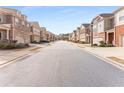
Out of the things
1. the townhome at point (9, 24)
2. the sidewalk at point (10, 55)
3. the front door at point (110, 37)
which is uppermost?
the townhome at point (9, 24)

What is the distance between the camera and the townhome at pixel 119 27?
37.7 m

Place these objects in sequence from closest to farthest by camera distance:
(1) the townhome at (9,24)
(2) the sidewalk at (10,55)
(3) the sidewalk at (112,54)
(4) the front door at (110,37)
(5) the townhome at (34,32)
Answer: (3) the sidewalk at (112,54) < (2) the sidewalk at (10,55) < (1) the townhome at (9,24) < (4) the front door at (110,37) < (5) the townhome at (34,32)

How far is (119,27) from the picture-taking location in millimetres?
38781

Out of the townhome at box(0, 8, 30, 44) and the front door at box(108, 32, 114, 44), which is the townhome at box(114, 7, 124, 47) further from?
the townhome at box(0, 8, 30, 44)

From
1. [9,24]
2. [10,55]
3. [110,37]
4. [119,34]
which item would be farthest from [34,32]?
[10,55]

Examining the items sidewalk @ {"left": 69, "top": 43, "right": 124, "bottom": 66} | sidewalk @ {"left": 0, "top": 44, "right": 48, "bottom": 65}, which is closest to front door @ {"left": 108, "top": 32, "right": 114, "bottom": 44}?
sidewalk @ {"left": 69, "top": 43, "right": 124, "bottom": 66}

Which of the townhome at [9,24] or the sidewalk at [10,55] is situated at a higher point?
the townhome at [9,24]

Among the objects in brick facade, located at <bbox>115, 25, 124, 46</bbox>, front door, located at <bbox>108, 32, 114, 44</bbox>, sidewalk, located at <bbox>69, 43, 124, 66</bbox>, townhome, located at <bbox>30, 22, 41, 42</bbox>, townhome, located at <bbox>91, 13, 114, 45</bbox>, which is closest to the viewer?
sidewalk, located at <bbox>69, 43, 124, 66</bbox>

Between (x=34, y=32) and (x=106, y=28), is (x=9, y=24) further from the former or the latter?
(x=34, y=32)

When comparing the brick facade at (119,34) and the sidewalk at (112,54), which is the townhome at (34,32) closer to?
the brick facade at (119,34)

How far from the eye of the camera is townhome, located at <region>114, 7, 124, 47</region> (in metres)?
37.7

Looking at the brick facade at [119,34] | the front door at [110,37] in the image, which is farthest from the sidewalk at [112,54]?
the front door at [110,37]
